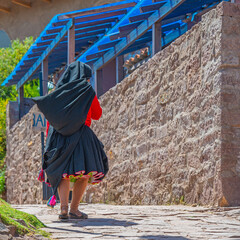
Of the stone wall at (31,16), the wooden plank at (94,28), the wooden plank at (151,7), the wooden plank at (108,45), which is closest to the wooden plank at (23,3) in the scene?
the stone wall at (31,16)

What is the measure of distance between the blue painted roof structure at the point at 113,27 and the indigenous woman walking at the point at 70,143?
10.9ft

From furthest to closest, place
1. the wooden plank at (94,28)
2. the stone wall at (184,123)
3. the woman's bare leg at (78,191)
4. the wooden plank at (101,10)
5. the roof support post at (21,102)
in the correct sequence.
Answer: the roof support post at (21,102) < the wooden plank at (94,28) < the wooden plank at (101,10) < the stone wall at (184,123) < the woman's bare leg at (78,191)

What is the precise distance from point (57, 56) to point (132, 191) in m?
6.75

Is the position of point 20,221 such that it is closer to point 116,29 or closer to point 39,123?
point 116,29

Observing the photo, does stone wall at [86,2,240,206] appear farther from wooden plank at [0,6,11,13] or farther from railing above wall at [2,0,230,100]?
wooden plank at [0,6,11,13]

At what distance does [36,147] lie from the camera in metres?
13.0

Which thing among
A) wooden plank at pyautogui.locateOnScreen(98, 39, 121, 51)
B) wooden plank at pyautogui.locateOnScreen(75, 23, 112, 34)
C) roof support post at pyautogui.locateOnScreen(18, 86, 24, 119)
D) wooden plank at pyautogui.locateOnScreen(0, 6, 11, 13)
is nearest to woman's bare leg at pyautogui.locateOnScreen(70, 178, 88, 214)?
wooden plank at pyautogui.locateOnScreen(98, 39, 121, 51)

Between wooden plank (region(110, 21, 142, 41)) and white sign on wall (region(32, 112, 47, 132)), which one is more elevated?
wooden plank (region(110, 21, 142, 41))

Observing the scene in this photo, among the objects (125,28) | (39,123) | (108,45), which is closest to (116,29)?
(108,45)

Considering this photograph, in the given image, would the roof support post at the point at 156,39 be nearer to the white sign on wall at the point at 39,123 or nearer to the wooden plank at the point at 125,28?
the wooden plank at the point at 125,28

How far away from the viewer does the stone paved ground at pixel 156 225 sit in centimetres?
390

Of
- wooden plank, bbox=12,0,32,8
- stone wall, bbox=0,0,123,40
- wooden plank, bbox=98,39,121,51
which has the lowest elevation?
wooden plank, bbox=98,39,121,51

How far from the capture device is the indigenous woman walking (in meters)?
4.89

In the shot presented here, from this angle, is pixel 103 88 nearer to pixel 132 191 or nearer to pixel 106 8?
pixel 106 8
